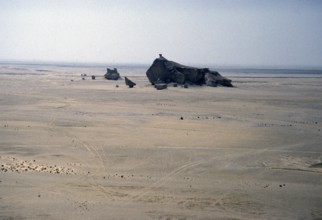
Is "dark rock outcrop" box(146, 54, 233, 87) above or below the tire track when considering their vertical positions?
above

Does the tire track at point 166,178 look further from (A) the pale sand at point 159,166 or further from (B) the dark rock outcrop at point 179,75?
(B) the dark rock outcrop at point 179,75

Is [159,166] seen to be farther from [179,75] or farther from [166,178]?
[179,75]

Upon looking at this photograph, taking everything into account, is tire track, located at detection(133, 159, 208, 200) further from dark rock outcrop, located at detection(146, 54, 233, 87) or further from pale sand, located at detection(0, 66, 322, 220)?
dark rock outcrop, located at detection(146, 54, 233, 87)

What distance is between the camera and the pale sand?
9141 mm

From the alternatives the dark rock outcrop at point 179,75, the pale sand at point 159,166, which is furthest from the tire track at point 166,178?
the dark rock outcrop at point 179,75

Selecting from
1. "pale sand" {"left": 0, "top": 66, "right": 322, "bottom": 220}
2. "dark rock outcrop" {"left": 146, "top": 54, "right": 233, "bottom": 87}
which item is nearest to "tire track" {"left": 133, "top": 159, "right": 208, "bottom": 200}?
"pale sand" {"left": 0, "top": 66, "right": 322, "bottom": 220}

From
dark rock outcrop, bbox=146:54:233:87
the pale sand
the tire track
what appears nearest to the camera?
the pale sand

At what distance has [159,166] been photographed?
12727 mm

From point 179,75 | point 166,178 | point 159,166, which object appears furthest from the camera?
point 179,75

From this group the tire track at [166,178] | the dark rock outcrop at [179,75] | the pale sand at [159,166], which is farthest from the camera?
the dark rock outcrop at [179,75]

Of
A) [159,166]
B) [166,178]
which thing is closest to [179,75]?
[159,166]

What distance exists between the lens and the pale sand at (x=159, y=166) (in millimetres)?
9141

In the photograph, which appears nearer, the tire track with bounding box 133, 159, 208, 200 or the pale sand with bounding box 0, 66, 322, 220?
the pale sand with bounding box 0, 66, 322, 220

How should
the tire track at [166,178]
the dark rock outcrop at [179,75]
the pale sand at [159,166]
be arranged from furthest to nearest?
1. the dark rock outcrop at [179,75]
2. the tire track at [166,178]
3. the pale sand at [159,166]
